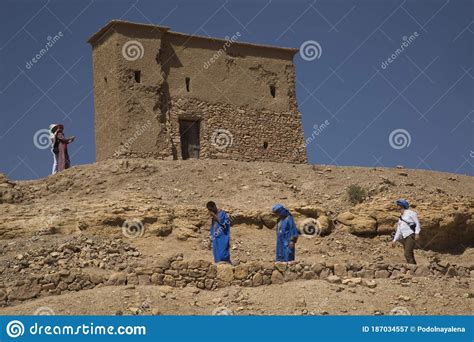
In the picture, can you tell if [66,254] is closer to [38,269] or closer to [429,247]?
[38,269]

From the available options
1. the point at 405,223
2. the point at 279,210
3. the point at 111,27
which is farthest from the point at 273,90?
the point at 279,210

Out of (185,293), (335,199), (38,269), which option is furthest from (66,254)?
(335,199)

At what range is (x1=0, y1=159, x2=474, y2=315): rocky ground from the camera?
11586 mm

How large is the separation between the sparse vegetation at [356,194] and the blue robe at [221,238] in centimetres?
760

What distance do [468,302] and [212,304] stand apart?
3741 mm

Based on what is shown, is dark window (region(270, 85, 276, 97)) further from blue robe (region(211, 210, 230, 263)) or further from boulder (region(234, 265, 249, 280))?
boulder (region(234, 265, 249, 280))

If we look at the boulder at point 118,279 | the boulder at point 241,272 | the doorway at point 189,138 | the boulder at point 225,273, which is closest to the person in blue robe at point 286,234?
the boulder at point 241,272

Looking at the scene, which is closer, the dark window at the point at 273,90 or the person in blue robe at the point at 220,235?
the person in blue robe at the point at 220,235

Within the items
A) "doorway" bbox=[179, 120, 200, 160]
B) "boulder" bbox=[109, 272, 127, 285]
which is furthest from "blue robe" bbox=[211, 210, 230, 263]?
"doorway" bbox=[179, 120, 200, 160]

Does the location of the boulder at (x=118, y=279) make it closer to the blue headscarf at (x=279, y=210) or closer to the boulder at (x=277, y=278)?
the boulder at (x=277, y=278)

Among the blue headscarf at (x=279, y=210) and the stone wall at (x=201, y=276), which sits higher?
the blue headscarf at (x=279, y=210)

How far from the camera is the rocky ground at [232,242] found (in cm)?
1159

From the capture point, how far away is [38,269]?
1358 cm

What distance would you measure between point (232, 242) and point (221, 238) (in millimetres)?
4911
